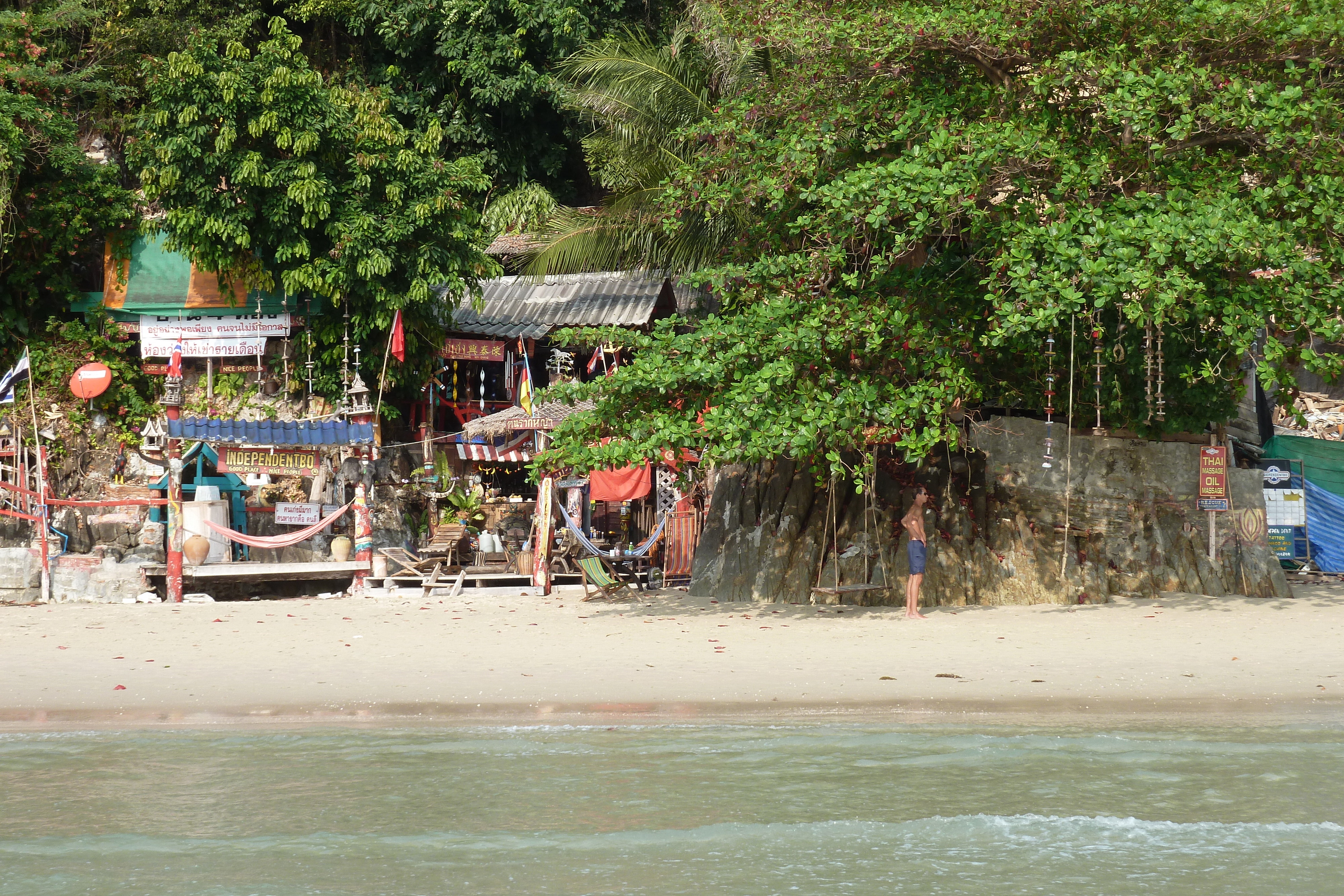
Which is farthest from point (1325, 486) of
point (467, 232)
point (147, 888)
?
point (147, 888)

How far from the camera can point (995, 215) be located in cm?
1424

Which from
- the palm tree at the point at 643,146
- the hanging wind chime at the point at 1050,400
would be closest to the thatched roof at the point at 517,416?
the palm tree at the point at 643,146

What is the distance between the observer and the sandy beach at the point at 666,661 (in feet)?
35.9

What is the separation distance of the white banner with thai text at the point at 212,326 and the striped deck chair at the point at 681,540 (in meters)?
8.10

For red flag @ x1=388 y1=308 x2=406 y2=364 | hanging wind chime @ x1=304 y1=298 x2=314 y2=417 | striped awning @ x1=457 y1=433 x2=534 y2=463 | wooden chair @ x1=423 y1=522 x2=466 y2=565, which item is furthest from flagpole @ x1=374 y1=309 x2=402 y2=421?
wooden chair @ x1=423 y1=522 x2=466 y2=565

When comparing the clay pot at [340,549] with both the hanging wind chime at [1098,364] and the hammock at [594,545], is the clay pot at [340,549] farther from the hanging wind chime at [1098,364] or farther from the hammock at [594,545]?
the hanging wind chime at [1098,364]

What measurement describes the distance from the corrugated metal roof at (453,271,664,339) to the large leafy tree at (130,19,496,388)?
5.65ft

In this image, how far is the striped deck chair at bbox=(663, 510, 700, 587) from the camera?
61.2ft

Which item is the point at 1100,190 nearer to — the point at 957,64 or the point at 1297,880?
the point at 957,64

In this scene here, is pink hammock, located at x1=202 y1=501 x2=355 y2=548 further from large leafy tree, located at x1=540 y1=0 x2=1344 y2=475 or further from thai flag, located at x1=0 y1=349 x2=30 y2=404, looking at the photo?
large leafy tree, located at x1=540 y1=0 x2=1344 y2=475

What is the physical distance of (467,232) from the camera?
21.5m

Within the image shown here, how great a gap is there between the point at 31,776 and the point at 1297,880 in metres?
9.10

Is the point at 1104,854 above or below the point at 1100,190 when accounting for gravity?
below

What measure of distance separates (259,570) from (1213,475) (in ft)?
43.1
